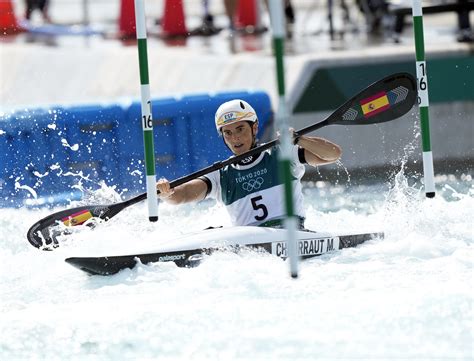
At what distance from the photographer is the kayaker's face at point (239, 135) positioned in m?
7.54

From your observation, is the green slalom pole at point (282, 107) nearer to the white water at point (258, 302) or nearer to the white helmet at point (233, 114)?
the white water at point (258, 302)

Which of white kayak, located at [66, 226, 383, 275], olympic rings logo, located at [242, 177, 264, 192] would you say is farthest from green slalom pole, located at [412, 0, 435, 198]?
olympic rings logo, located at [242, 177, 264, 192]

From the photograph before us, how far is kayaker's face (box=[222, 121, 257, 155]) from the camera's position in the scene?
7.54m

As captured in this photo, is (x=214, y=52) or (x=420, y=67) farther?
(x=214, y=52)

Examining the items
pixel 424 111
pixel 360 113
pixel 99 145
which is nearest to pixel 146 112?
pixel 360 113

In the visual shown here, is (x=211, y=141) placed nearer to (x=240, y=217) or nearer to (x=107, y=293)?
(x=240, y=217)

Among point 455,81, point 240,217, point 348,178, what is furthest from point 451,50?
point 240,217

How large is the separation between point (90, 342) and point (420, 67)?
2787 mm

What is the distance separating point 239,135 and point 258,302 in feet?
5.30

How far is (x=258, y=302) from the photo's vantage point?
621 centimetres

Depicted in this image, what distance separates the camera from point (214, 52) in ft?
45.1

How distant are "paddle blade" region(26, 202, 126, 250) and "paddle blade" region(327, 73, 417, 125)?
5.11ft

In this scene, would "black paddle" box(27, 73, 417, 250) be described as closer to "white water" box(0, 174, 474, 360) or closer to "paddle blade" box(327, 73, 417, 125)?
"paddle blade" box(327, 73, 417, 125)

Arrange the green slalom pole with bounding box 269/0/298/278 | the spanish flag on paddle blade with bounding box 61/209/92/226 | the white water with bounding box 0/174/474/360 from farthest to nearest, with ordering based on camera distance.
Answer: the spanish flag on paddle blade with bounding box 61/209/92/226 → the white water with bounding box 0/174/474/360 → the green slalom pole with bounding box 269/0/298/278
